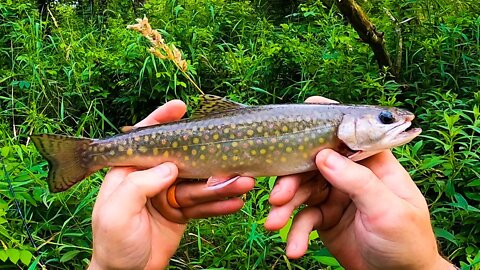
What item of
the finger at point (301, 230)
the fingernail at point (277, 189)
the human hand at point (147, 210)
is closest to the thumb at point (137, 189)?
the human hand at point (147, 210)

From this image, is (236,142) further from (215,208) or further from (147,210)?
(147,210)

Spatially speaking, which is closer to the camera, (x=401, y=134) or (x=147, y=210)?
(x=401, y=134)

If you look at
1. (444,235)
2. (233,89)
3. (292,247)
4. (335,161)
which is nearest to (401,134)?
(335,161)

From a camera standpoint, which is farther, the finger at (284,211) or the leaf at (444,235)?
the leaf at (444,235)

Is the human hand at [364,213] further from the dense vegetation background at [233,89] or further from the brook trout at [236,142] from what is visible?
the dense vegetation background at [233,89]

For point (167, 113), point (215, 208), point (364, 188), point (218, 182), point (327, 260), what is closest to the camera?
point (364, 188)

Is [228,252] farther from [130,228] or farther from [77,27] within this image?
[77,27]

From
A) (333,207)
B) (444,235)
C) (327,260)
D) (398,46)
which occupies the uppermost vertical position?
(333,207)
